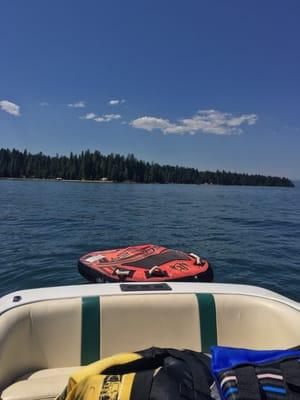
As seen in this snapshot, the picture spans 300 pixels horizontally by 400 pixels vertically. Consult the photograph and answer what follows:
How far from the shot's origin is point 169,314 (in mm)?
2914

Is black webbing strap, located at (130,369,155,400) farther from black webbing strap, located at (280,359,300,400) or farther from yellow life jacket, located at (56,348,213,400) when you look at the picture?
black webbing strap, located at (280,359,300,400)

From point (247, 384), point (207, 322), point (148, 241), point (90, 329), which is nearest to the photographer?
point (247, 384)

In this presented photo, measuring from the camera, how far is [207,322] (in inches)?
117

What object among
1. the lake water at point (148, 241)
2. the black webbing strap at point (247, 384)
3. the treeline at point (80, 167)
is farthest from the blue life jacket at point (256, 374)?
the treeline at point (80, 167)

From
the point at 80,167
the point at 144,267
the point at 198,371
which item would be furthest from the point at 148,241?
the point at 80,167

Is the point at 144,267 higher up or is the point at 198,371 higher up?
the point at 198,371

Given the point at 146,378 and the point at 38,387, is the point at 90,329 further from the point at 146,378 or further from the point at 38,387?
the point at 146,378

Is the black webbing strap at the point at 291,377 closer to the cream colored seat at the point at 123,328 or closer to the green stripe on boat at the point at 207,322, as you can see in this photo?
the cream colored seat at the point at 123,328

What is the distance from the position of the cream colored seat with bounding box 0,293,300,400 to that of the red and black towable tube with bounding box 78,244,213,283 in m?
2.04

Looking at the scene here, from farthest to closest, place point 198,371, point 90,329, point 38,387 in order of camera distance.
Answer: point 90,329 → point 38,387 → point 198,371

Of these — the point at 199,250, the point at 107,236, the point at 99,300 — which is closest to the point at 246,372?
the point at 99,300

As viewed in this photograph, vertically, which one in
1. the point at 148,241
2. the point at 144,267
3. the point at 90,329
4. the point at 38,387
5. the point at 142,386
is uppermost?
the point at 142,386

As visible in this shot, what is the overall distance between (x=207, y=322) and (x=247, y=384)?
1415 millimetres

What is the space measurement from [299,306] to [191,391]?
163 cm
